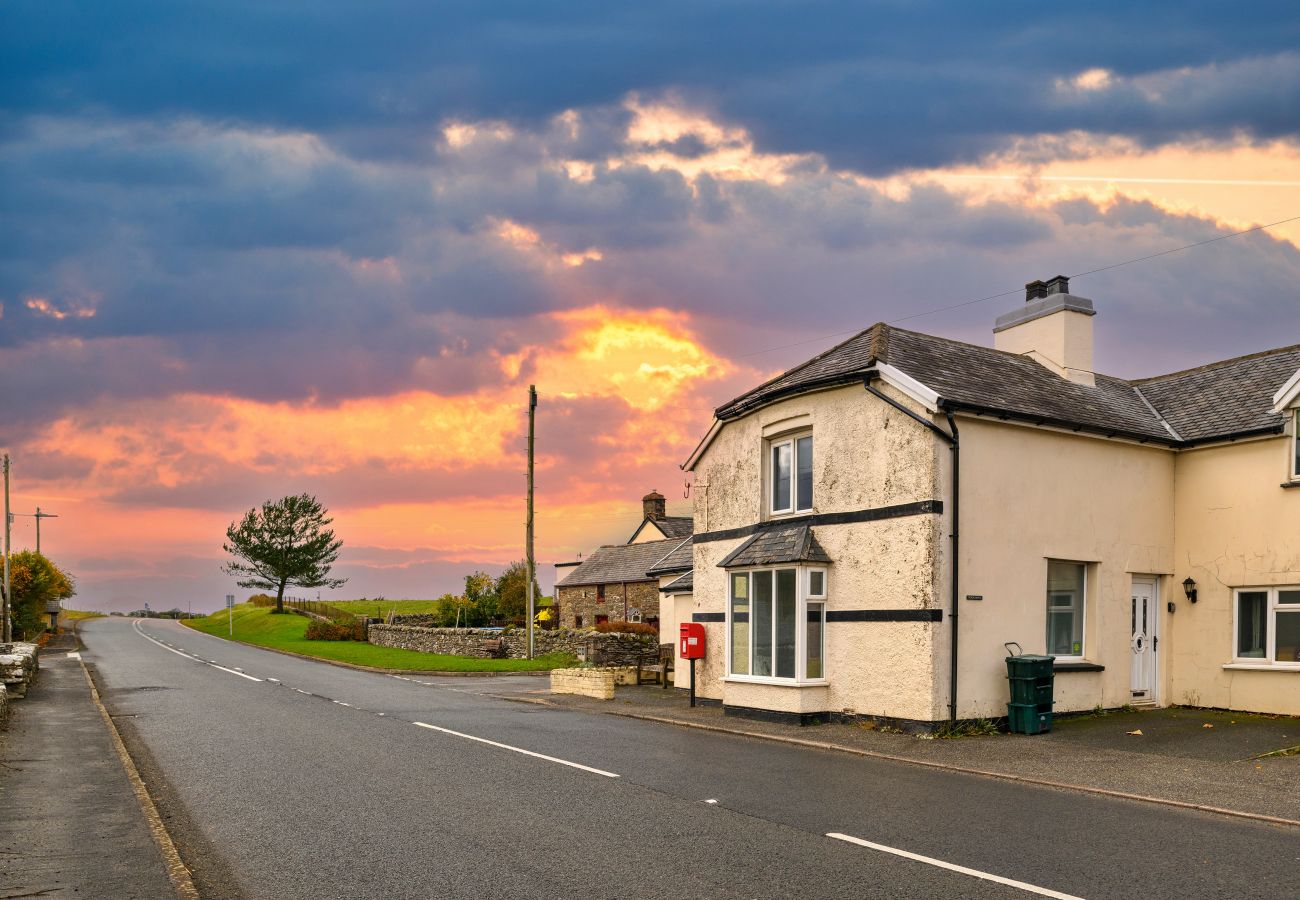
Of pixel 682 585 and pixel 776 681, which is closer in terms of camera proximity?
Result: pixel 776 681

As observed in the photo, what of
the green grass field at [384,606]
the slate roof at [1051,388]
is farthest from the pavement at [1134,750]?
the green grass field at [384,606]

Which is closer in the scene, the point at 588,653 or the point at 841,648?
the point at 841,648

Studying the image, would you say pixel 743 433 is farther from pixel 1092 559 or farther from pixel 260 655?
pixel 260 655

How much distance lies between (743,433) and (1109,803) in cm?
1170

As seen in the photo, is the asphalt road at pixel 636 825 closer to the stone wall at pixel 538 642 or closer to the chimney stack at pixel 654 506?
the stone wall at pixel 538 642

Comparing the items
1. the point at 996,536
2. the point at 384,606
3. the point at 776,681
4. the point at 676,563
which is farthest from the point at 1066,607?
the point at 384,606

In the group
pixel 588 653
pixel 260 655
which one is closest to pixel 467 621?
pixel 260 655

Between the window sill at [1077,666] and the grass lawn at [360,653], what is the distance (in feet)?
64.5

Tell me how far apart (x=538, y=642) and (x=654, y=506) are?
21878 mm

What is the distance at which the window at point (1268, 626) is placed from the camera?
17.9 metres

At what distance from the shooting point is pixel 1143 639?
64.1 ft

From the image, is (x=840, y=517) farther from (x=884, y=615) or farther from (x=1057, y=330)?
(x=1057, y=330)

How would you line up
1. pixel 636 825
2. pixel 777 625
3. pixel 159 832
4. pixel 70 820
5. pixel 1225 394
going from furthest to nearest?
pixel 1225 394 < pixel 777 625 < pixel 70 820 < pixel 636 825 < pixel 159 832

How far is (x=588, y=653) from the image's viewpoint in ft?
117
